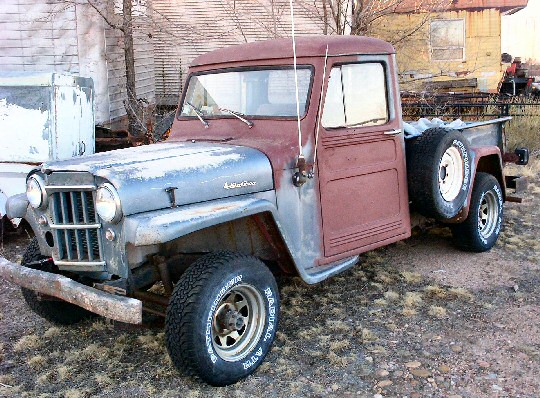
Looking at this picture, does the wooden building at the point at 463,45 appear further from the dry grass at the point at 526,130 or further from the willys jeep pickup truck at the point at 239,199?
the willys jeep pickup truck at the point at 239,199

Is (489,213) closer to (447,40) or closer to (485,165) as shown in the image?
(485,165)

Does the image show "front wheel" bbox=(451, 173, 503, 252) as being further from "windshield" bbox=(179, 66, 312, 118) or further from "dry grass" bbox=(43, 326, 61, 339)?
"dry grass" bbox=(43, 326, 61, 339)

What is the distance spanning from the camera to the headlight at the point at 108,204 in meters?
3.21

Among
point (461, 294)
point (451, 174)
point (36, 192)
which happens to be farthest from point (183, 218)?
point (451, 174)

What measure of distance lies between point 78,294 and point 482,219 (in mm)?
3964

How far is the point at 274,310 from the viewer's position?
370 cm

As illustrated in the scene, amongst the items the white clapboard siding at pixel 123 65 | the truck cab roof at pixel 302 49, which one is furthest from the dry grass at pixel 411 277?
the white clapboard siding at pixel 123 65

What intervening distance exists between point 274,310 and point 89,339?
138cm

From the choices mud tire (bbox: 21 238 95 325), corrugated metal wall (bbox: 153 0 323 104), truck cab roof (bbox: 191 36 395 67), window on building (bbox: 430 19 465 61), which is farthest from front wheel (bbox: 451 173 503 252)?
window on building (bbox: 430 19 465 61)

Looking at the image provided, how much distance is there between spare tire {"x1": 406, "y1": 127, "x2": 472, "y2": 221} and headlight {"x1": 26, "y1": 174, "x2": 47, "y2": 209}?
2.72 meters

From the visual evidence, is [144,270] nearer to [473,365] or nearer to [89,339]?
[89,339]

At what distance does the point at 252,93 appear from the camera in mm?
4375

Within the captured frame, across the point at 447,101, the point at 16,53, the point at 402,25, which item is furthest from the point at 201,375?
the point at 402,25

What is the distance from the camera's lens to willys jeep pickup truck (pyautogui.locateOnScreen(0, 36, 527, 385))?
10.9 feet
